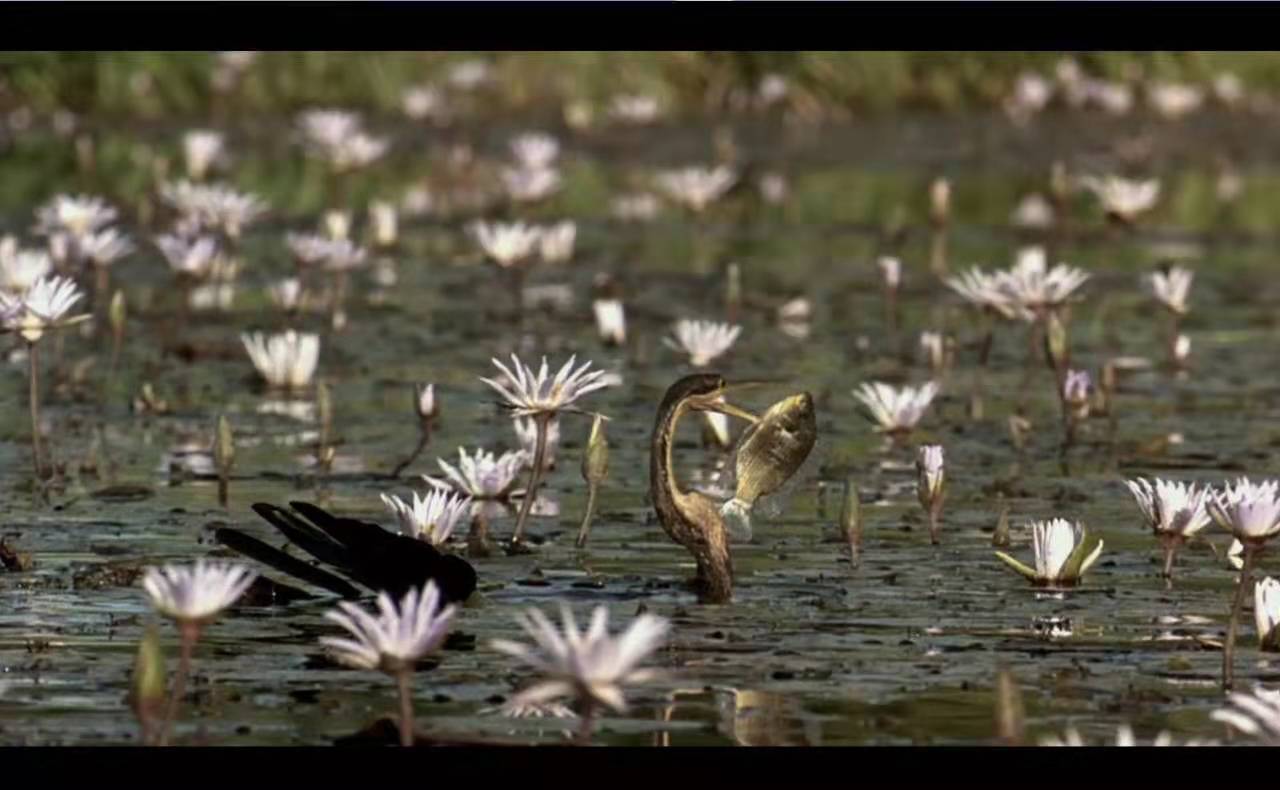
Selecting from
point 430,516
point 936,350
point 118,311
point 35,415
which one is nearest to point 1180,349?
point 936,350

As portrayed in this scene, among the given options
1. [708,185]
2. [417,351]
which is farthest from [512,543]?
[708,185]

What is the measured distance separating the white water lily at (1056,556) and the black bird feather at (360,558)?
1163 mm

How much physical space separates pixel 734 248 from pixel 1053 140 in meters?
6.52

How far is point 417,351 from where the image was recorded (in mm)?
11125

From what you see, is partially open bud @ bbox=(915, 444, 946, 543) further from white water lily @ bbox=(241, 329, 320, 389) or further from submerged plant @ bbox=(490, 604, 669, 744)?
white water lily @ bbox=(241, 329, 320, 389)

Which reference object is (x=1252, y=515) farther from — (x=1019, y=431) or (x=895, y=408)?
(x=1019, y=431)

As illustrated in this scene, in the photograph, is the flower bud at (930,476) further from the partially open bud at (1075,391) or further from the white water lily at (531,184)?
the white water lily at (531,184)

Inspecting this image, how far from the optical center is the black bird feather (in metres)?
6.34

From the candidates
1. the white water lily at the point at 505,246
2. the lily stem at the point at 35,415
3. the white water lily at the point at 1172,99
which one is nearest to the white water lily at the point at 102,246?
the white water lily at the point at 505,246

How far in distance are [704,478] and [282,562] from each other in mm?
2107

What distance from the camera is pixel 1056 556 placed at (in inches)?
263

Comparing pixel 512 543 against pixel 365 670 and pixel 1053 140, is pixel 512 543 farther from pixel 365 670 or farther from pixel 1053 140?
pixel 1053 140

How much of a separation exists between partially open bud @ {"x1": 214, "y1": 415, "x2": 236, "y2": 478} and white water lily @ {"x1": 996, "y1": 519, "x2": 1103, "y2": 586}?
6.79 ft

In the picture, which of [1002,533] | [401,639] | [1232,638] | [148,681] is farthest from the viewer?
[1002,533]
